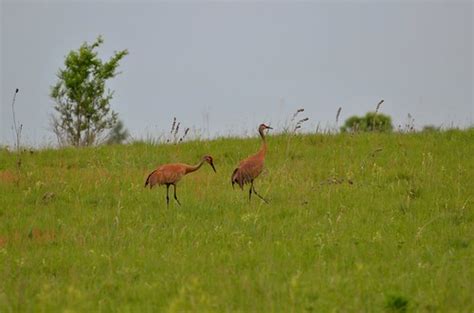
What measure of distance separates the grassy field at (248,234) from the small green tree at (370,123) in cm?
216

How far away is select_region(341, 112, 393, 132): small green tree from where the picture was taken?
59.4 ft

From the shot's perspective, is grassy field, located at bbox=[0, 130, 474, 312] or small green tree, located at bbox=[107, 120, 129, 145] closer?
grassy field, located at bbox=[0, 130, 474, 312]

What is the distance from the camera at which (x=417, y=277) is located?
7602 mm

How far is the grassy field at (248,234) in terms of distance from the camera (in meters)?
6.98

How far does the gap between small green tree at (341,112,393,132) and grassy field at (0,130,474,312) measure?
216cm

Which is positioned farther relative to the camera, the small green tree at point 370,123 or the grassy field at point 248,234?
the small green tree at point 370,123

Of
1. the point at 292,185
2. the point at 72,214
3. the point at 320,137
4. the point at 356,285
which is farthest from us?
the point at 320,137

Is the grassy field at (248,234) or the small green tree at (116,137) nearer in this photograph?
the grassy field at (248,234)

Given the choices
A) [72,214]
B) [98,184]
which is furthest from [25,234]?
[98,184]

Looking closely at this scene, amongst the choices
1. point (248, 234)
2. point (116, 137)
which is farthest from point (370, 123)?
point (248, 234)

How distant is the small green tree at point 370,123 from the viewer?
713 inches

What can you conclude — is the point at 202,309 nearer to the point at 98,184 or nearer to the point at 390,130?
the point at 98,184

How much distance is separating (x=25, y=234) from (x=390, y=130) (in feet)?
34.3

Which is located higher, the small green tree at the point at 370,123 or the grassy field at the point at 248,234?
the small green tree at the point at 370,123
